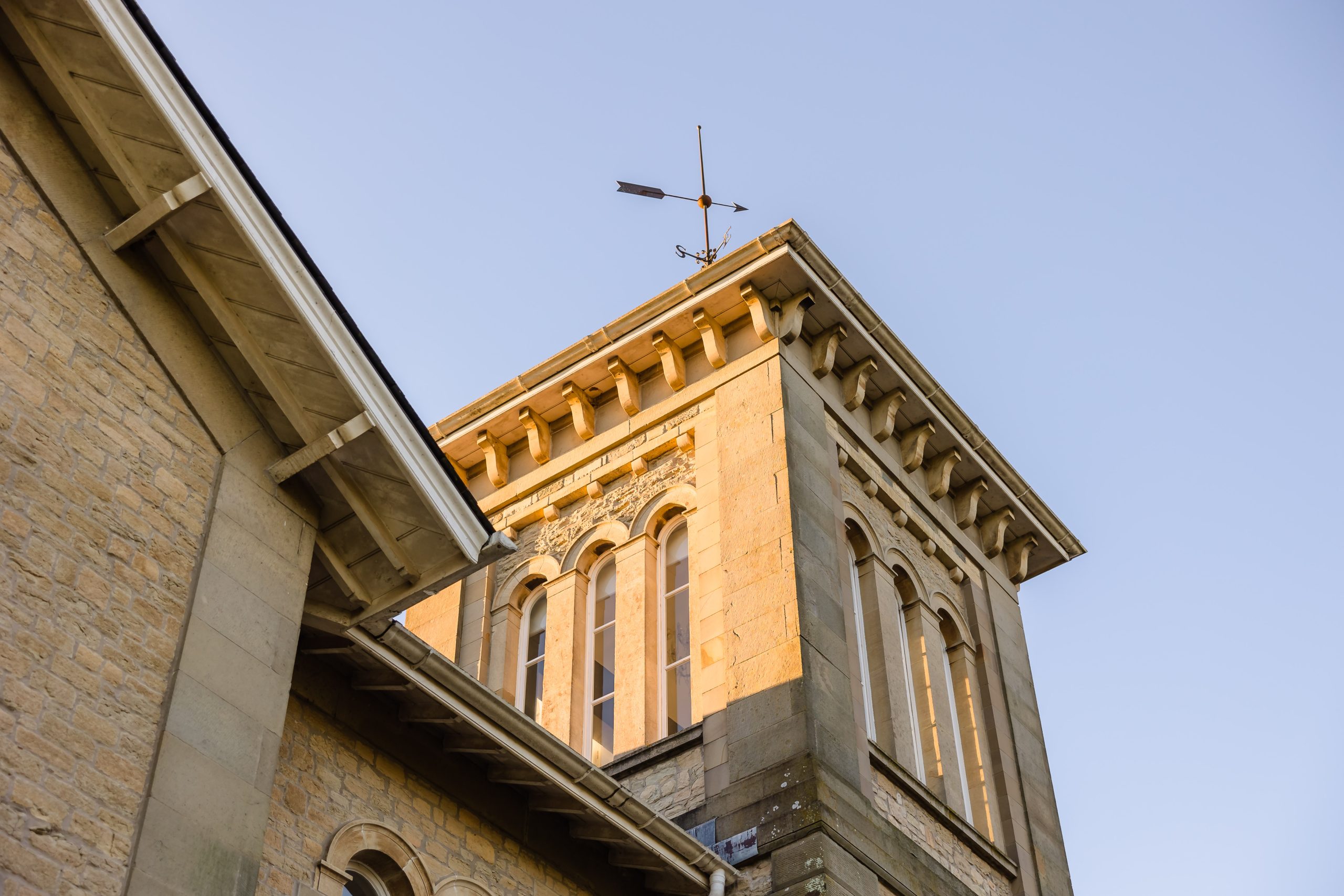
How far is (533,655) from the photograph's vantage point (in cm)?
1823

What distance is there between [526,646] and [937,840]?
491 cm

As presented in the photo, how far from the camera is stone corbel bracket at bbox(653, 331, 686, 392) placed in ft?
59.7

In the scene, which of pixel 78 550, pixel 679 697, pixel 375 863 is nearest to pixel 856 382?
pixel 679 697

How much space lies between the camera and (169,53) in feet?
31.9

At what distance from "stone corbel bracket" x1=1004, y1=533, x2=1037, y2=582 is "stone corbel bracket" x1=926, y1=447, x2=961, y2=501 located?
1.55 metres

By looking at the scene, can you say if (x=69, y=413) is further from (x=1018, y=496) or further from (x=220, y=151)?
(x=1018, y=496)

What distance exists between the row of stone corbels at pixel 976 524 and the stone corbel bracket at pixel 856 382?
0.73 metres

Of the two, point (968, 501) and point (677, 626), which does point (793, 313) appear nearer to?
point (677, 626)

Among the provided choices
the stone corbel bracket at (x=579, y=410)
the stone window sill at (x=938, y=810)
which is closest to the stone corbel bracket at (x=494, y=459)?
the stone corbel bracket at (x=579, y=410)

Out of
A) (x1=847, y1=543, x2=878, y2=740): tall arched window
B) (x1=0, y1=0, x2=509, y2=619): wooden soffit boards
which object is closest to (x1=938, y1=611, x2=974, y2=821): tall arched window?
(x1=847, y1=543, x2=878, y2=740): tall arched window

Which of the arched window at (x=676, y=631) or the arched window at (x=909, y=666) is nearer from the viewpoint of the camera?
the arched window at (x=676, y=631)

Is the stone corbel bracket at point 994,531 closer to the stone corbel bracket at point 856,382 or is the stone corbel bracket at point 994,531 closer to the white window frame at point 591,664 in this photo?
the stone corbel bracket at point 856,382

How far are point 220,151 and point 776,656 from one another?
23.3 feet

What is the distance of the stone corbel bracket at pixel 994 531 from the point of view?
20.3 m
